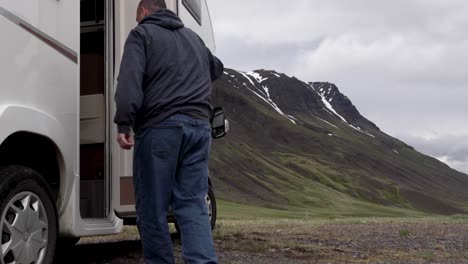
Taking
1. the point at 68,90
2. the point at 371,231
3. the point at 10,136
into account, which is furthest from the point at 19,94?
the point at 371,231

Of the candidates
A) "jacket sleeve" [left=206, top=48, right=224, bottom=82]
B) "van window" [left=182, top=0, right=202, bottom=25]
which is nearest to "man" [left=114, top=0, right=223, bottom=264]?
"jacket sleeve" [left=206, top=48, right=224, bottom=82]

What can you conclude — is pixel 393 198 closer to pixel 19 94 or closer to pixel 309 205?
pixel 309 205

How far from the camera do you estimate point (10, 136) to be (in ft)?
15.3

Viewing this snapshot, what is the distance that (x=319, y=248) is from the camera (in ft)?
26.8

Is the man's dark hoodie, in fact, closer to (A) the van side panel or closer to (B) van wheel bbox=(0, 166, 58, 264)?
(A) the van side panel

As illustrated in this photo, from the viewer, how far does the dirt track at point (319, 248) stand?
707 centimetres

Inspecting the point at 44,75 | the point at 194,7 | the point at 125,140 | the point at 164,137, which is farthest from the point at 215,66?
the point at 194,7

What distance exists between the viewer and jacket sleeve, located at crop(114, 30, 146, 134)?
4336 mm

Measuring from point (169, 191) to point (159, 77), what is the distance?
2.68 ft

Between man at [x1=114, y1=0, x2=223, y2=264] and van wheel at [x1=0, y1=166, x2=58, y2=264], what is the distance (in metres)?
0.79

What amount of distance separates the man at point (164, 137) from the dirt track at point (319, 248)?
7.22ft

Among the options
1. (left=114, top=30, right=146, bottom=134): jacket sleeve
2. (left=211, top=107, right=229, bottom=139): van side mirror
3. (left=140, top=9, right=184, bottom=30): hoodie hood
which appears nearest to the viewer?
(left=114, top=30, right=146, bottom=134): jacket sleeve

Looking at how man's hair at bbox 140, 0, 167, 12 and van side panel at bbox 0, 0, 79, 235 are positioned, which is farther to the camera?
man's hair at bbox 140, 0, 167, 12

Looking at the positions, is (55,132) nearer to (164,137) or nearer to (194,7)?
(164,137)
